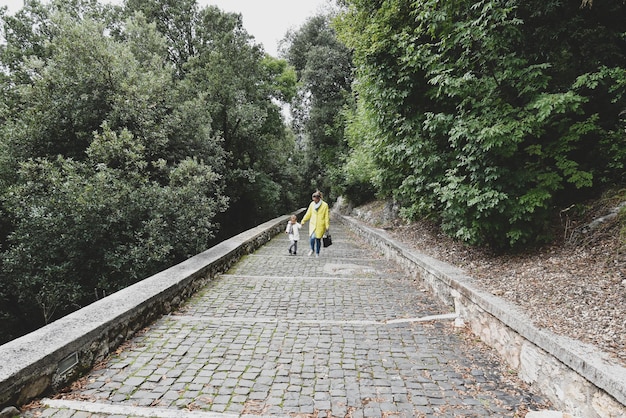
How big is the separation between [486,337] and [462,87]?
147 inches

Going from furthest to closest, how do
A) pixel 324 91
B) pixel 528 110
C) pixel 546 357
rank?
pixel 324 91, pixel 528 110, pixel 546 357

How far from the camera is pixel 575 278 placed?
3934mm

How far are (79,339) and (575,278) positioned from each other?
17.3 feet

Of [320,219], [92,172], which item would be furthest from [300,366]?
[92,172]

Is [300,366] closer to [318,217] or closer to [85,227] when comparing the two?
[318,217]

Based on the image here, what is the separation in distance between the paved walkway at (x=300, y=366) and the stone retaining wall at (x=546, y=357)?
0.63 feet

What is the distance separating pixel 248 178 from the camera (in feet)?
62.8

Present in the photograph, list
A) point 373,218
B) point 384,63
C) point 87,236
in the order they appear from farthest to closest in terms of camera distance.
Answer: point 373,218
point 87,236
point 384,63

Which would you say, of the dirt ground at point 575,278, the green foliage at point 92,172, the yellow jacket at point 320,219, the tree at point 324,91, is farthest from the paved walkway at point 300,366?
the tree at point 324,91

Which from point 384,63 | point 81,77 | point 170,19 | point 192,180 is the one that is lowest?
point 192,180

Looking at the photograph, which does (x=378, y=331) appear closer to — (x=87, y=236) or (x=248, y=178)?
(x=87, y=236)

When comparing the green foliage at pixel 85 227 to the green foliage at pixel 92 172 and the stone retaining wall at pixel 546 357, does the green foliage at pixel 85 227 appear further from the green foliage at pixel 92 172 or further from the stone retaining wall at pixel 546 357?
the stone retaining wall at pixel 546 357

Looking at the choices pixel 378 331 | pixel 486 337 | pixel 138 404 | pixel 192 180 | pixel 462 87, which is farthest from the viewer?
pixel 192 180

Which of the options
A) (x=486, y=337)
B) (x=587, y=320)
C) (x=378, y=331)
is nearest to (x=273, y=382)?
(x=378, y=331)
